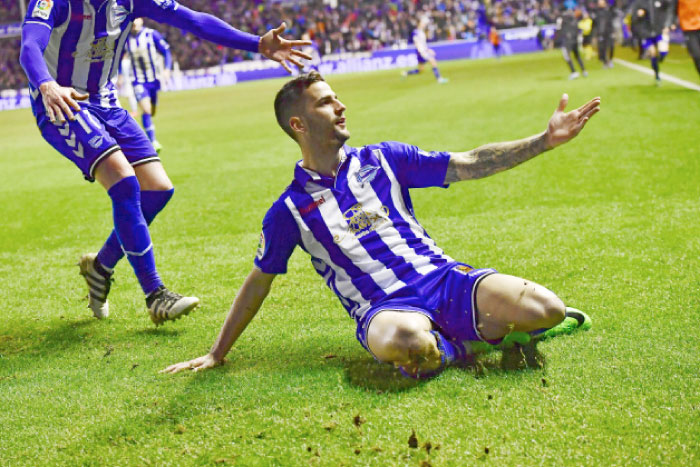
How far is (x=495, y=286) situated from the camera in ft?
10.6

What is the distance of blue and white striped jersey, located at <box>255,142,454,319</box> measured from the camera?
3.36m

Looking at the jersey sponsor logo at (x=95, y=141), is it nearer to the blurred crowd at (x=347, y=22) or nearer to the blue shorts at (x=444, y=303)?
the blue shorts at (x=444, y=303)

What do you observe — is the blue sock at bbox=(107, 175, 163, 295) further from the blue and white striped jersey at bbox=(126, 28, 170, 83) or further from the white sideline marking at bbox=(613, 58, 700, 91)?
the white sideline marking at bbox=(613, 58, 700, 91)

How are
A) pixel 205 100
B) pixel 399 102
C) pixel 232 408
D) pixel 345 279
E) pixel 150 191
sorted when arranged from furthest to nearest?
pixel 205 100 < pixel 399 102 < pixel 150 191 < pixel 345 279 < pixel 232 408

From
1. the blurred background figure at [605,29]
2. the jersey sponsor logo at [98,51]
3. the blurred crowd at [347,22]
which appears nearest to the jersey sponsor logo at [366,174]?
the jersey sponsor logo at [98,51]

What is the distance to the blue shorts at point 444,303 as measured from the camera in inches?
129

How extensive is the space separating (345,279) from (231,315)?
1.83 ft

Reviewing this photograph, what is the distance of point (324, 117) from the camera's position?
11.2 feet

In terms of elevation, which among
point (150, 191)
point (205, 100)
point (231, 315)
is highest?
point (150, 191)

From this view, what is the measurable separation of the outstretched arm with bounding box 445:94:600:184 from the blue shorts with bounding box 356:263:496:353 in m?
0.48

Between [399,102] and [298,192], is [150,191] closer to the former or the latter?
[298,192]

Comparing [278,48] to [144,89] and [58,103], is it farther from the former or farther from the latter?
[144,89]

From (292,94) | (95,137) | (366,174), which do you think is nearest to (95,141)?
(95,137)

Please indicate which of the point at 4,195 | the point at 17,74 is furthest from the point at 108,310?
the point at 17,74
